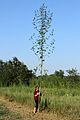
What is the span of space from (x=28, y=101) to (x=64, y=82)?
A: 8919 mm

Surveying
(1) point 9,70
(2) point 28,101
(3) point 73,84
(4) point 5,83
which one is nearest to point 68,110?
(2) point 28,101

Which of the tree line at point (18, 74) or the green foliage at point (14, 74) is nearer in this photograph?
the tree line at point (18, 74)

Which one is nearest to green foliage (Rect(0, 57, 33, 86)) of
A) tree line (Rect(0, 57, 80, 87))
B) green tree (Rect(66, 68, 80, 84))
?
tree line (Rect(0, 57, 80, 87))

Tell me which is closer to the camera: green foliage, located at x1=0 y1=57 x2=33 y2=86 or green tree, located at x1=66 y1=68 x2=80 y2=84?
green tree, located at x1=66 y1=68 x2=80 y2=84

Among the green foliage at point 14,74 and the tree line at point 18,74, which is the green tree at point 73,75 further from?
the green foliage at point 14,74

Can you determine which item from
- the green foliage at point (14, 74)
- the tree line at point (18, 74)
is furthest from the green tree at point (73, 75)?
the green foliage at point (14, 74)

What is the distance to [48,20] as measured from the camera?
949 inches

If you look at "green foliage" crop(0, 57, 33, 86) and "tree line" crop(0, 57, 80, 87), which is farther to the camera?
"green foliage" crop(0, 57, 33, 86)

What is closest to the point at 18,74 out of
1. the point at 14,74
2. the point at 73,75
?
the point at 14,74

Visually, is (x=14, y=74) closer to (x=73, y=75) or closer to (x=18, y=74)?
(x=18, y=74)

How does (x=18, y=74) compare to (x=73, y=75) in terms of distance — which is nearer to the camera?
(x=73, y=75)

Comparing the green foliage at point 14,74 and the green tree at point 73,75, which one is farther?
the green foliage at point 14,74

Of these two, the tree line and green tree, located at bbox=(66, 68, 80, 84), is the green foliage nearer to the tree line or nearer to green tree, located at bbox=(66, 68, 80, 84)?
the tree line

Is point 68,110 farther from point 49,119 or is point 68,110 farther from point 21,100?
point 21,100
